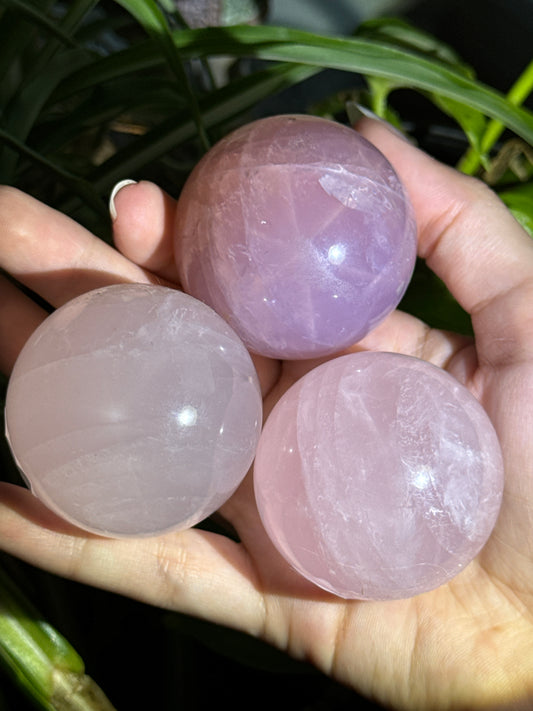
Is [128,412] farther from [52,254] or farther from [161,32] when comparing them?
[161,32]

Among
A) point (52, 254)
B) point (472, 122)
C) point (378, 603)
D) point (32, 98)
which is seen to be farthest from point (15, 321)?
point (472, 122)

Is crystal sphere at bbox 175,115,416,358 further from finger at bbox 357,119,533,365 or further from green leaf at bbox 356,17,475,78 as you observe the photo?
green leaf at bbox 356,17,475,78

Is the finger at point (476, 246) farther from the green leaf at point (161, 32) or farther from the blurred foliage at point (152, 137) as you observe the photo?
the green leaf at point (161, 32)

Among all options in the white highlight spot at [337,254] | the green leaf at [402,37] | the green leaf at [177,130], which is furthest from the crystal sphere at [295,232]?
the green leaf at [402,37]

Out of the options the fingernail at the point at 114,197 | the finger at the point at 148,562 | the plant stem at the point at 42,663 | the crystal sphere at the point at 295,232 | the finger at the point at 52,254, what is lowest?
the plant stem at the point at 42,663

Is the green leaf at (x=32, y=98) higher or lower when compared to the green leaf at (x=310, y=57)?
lower

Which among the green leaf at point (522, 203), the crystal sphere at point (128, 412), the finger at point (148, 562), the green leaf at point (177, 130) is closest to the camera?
the crystal sphere at point (128, 412)

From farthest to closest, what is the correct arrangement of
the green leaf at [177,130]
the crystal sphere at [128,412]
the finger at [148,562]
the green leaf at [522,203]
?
the green leaf at [522,203], the green leaf at [177,130], the finger at [148,562], the crystal sphere at [128,412]
